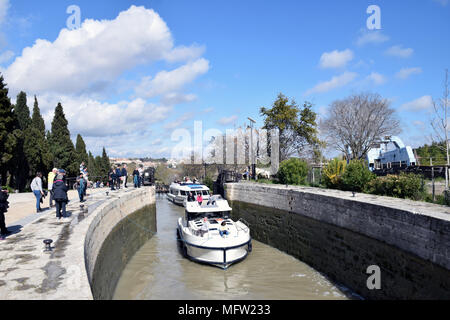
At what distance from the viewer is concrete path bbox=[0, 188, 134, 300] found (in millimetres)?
4953

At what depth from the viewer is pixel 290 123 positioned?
32.1 metres

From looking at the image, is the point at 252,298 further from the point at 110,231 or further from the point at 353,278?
the point at 110,231

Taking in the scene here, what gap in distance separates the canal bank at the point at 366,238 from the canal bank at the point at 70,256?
298 inches

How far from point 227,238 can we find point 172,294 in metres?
3.17

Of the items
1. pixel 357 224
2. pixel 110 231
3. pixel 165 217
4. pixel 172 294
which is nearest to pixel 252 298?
pixel 172 294

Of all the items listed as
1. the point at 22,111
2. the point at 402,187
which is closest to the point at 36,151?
the point at 22,111

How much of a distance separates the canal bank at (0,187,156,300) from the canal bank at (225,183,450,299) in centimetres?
756

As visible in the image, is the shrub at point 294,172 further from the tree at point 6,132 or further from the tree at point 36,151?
the tree at point 36,151

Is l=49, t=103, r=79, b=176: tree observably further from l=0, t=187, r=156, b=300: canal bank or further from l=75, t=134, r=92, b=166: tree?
l=0, t=187, r=156, b=300: canal bank

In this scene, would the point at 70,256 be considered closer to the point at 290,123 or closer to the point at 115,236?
the point at 115,236

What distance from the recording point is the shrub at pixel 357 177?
1618cm

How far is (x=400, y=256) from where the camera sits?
896 centimetres

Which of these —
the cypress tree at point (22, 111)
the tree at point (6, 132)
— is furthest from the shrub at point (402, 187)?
the cypress tree at point (22, 111)

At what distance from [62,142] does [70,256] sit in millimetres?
30810
